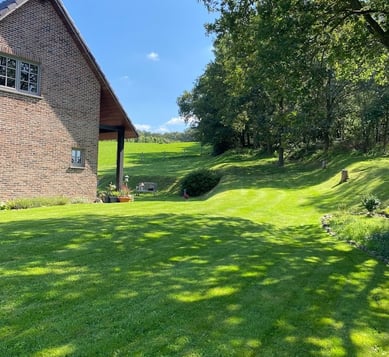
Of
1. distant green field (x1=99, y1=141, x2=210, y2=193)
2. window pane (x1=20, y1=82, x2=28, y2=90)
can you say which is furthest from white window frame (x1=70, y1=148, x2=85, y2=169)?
distant green field (x1=99, y1=141, x2=210, y2=193)

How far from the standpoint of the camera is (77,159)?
692 inches

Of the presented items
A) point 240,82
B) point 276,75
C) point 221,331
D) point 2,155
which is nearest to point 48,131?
point 2,155

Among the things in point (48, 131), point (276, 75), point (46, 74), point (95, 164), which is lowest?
point (95, 164)

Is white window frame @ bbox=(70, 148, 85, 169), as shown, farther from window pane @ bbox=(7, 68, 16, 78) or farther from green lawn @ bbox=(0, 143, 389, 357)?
green lawn @ bbox=(0, 143, 389, 357)

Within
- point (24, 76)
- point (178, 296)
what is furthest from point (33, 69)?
point (178, 296)

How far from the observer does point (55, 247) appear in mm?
6785

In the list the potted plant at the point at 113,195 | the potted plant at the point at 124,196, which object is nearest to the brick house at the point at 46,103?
the potted plant at the point at 113,195

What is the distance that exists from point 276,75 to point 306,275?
250 inches

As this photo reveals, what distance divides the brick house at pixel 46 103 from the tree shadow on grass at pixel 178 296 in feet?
24.1

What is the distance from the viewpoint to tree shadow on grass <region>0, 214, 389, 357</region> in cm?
380

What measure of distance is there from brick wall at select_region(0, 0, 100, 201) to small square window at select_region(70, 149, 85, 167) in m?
0.23

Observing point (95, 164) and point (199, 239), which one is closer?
point (199, 239)

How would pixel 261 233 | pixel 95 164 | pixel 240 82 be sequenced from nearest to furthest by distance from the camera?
Answer: pixel 261 233, pixel 240 82, pixel 95 164

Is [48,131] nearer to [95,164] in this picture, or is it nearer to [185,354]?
[95,164]
